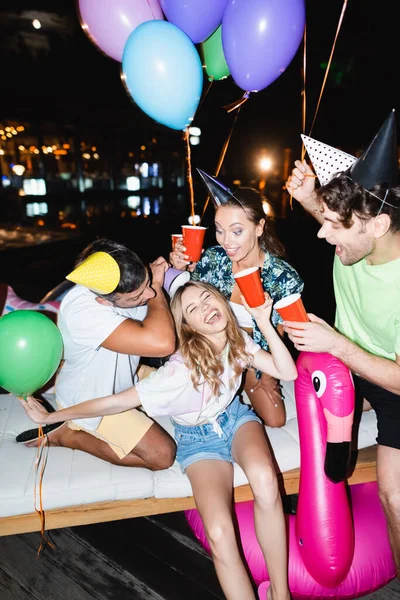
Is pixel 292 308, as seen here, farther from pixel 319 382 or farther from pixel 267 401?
pixel 267 401

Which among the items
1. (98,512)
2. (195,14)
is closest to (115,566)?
(98,512)

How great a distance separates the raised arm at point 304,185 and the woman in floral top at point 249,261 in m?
0.33

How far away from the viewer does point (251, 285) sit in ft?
6.20

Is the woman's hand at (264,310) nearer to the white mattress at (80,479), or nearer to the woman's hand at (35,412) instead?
the white mattress at (80,479)

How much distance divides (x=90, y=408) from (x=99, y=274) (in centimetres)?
67

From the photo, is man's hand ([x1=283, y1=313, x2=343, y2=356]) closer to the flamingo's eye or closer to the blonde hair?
the flamingo's eye

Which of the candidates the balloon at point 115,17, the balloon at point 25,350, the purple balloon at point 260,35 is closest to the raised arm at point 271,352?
the balloon at point 25,350

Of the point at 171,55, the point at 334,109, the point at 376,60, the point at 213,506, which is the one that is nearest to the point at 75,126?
the point at 334,109

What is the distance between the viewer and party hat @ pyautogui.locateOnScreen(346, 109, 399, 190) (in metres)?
1.73

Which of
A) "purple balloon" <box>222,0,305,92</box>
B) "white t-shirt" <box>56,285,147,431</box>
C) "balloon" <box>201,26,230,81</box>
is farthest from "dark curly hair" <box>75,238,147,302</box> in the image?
"balloon" <box>201,26,230,81</box>

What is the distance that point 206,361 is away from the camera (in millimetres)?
2113

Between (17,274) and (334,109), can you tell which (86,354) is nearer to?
(17,274)

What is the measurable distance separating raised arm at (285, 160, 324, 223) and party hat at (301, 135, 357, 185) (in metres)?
0.26

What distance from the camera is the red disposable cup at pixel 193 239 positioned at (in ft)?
8.69
